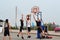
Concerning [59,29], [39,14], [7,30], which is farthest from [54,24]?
[7,30]

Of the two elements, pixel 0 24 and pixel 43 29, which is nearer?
pixel 43 29

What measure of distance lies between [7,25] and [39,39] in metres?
3.82

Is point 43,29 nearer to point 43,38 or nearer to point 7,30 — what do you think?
point 43,38

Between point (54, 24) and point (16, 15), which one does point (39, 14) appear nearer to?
point (54, 24)

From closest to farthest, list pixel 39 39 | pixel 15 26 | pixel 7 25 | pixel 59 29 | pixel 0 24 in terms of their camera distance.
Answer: pixel 7 25 → pixel 39 39 → pixel 59 29 → pixel 0 24 → pixel 15 26

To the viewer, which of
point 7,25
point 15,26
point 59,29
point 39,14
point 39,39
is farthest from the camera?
point 15,26

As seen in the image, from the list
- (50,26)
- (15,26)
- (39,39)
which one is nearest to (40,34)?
(39,39)

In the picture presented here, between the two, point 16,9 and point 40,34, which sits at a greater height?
point 16,9

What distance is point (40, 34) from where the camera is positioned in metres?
23.6

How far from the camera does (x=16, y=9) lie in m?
46.3

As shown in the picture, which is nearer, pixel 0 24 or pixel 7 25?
pixel 7 25

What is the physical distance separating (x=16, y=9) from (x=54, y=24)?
25.4 ft

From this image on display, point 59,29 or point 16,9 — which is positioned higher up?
point 16,9

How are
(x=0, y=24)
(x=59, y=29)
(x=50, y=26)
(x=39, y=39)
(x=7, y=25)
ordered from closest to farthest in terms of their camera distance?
(x=7, y=25) < (x=39, y=39) < (x=59, y=29) < (x=0, y=24) < (x=50, y=26)
